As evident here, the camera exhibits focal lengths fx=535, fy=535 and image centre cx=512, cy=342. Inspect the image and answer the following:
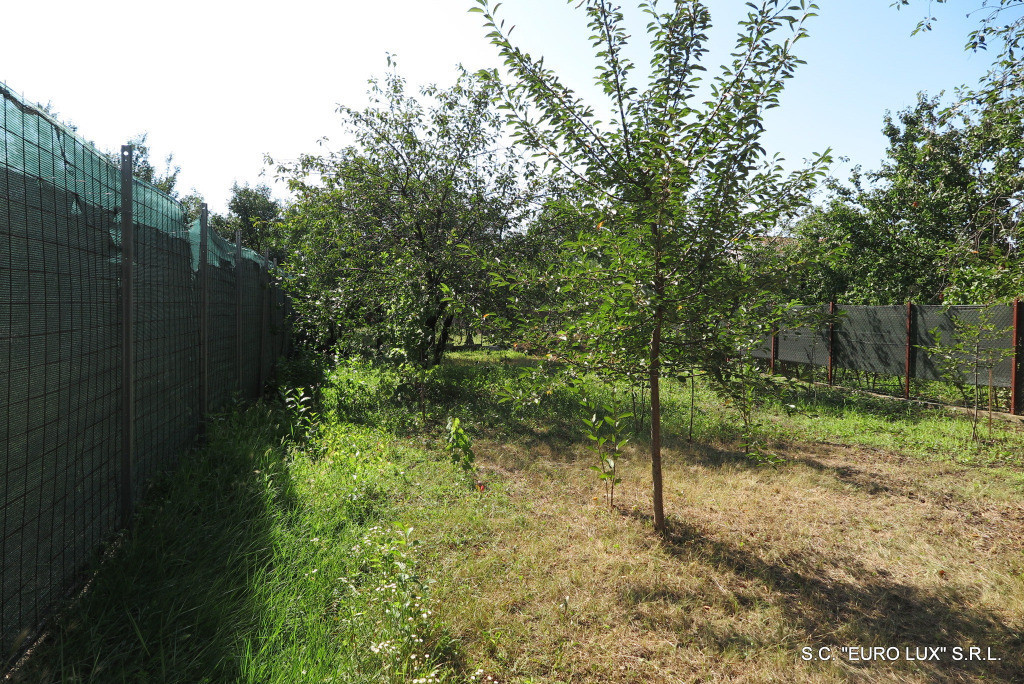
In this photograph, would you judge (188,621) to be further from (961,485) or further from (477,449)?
(961,485)

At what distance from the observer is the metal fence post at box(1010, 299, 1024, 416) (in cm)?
719

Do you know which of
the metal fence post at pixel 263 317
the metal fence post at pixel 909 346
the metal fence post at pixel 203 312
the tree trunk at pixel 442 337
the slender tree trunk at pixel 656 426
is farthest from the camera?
the tree trunk at pixel 442 337

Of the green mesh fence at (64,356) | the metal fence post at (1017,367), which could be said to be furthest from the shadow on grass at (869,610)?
the metal fence post at (1017,367)

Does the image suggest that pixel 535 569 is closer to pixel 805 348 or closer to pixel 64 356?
pixel 64 356

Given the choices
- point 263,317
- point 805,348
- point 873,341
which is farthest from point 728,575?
point 805,348

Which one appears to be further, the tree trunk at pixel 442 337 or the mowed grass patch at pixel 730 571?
the tree trunk at pixel 442 337

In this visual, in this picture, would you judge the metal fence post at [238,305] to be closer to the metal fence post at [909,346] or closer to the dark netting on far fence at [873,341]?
the dark netting on far fence at [873,341]

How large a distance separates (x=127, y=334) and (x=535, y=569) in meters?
2.67

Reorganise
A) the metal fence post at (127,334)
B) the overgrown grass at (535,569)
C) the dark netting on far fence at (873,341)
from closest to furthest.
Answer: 1. the overgrown grass at (535,569)
2. the metal fence post at (127,334)
3. the dark netting on far fence at (873,341)

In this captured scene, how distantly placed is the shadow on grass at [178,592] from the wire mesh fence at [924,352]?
17.5ft

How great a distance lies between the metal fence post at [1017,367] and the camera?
7.19 m

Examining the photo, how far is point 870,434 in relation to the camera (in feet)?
23.9

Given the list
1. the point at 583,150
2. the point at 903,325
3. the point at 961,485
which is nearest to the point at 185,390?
the point at 583,150

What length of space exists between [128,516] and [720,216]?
380 cm
